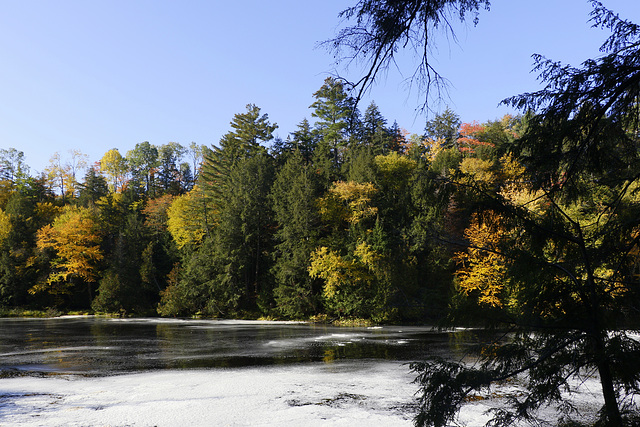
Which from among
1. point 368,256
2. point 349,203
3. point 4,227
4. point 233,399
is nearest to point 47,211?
point 4,227

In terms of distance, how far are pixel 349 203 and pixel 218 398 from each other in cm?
2716

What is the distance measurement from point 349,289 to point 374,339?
11351 millimetres

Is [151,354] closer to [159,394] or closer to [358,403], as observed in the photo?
[159,394]

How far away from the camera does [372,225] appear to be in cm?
3391

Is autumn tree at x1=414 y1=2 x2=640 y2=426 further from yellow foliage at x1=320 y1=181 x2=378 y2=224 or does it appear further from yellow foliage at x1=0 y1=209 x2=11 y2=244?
yellow foliage at x1=0 y1=209 x2=11 y2=244

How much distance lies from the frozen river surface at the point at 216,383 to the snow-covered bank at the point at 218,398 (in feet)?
0.06

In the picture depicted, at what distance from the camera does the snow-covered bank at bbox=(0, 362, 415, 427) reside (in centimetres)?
666

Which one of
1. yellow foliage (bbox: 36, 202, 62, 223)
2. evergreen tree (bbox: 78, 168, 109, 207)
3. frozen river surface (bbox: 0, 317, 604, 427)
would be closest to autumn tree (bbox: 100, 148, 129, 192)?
evergreen tree (bbox: 78, 168, 109, 207)

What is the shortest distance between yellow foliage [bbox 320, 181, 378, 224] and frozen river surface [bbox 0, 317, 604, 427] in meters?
15.2

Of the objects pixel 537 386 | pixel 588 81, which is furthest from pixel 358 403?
pixel 588 81

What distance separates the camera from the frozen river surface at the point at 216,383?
6809 mm

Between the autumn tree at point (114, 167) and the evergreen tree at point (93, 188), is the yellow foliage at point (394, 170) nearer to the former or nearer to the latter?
the evergreen tree at point (93, 188)

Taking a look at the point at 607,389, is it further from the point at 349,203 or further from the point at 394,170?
the point at 394,170

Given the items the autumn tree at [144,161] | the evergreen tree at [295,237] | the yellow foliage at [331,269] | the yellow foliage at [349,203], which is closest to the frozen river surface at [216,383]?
the yellow foliage at [331,269]
